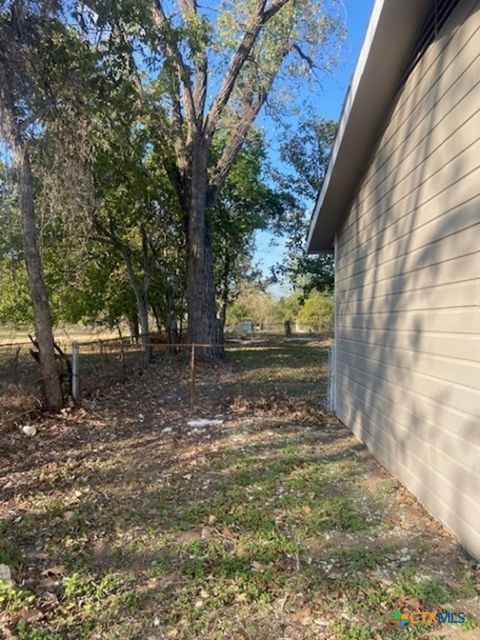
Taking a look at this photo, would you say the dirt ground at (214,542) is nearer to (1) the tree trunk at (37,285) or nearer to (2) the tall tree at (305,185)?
(1) the tree trunk at (37,285)

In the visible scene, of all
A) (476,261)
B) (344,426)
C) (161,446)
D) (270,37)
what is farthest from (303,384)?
(270,37)

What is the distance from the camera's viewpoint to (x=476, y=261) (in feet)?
9.06

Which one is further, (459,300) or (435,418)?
(435,418)

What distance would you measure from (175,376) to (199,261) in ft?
10.8

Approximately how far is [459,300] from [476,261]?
1.04 ft

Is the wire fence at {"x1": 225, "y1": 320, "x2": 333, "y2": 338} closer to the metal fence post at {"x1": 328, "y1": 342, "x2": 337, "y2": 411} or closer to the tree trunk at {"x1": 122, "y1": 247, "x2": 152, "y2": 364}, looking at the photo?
the tree trunk at {"x1": 122, "y1": 247, "x2": 152, "y2": 364}

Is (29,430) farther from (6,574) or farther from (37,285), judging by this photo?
(6,574)

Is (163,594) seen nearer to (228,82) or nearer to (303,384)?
(303,384)

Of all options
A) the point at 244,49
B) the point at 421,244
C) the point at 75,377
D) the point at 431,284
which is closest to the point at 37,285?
the point at 75,377

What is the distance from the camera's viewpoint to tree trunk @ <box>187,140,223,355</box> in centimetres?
1189

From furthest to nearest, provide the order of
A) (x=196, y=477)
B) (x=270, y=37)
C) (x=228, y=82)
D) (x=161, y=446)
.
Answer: (x=270, y=37), (x=228, y=82), (x=161, y=446), (x=196, y=477)

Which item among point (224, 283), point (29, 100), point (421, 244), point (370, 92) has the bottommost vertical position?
point (421, 244)

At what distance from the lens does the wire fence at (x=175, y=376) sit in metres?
6.77

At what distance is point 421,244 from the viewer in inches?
144
